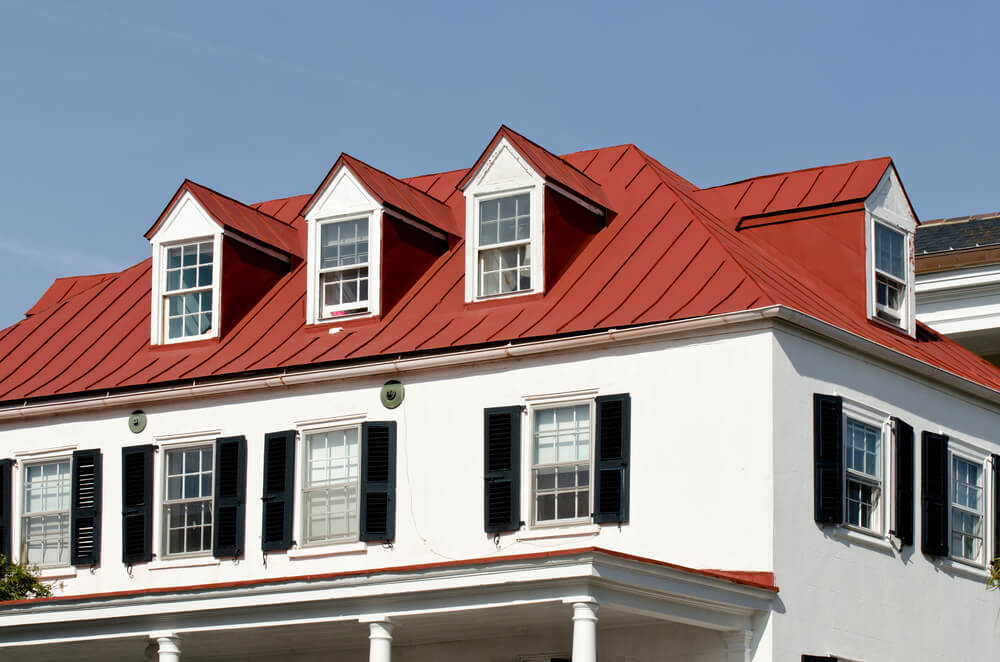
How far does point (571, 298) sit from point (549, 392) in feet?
5.10

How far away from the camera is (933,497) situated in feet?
77.2

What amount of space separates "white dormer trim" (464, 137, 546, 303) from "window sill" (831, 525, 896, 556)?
205 inches

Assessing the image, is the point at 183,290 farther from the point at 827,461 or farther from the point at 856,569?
the point at 856,569

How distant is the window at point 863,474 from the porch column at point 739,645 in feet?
7.80

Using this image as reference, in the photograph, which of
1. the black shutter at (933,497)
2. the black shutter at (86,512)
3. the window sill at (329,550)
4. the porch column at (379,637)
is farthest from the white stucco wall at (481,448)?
the black shutter at (933,497)

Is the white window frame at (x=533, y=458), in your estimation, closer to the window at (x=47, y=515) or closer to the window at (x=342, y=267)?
the window at (x=342, y=267)

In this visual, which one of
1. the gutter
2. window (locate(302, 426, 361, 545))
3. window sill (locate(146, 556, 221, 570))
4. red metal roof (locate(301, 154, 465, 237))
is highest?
red metal roof (locate(301, 154, 465, 237))

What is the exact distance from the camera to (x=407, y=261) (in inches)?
1003

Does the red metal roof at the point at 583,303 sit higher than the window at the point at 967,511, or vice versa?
the red metal roof at the point at 583,303

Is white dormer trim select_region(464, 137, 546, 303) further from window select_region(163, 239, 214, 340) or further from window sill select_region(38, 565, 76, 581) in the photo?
window sill select_region(38, 565, 76, 581)

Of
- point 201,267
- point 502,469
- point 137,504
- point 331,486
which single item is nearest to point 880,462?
point 502,469

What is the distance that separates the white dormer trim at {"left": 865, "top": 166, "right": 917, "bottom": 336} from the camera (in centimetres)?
2439

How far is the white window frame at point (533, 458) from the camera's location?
22.1 metres

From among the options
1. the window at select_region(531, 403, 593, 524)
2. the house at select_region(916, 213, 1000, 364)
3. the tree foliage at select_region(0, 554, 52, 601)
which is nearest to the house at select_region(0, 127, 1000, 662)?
the window at select_region(531, 403, 593, 524)
